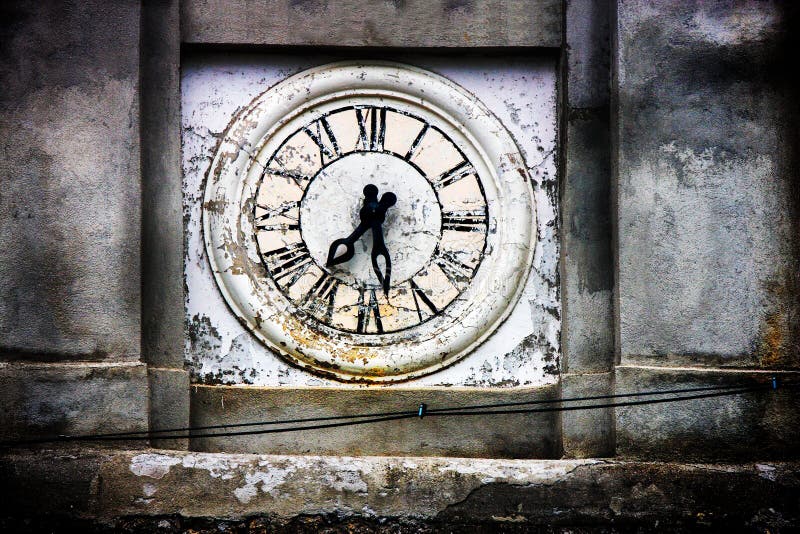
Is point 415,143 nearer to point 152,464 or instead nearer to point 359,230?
point 359,230

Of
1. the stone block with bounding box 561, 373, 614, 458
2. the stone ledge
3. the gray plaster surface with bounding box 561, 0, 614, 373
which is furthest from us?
the gray plaster surface with bounding box 561, 0, 614, 373

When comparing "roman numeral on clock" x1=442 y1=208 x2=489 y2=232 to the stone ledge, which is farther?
"roman numeral on clock" x1=442 y1=208 x2=489 y2=232

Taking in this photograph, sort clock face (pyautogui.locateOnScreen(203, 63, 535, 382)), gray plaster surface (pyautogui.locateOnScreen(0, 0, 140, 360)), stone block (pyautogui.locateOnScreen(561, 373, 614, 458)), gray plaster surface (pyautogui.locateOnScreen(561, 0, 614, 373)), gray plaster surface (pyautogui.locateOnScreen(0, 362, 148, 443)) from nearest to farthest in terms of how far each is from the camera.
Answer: gray plaster surface (pyautogui.locateOnScreen(0, 362, 148, 443)), gray plaster surface (pyautogui.locateOnScreen(0, 0, 140, 360)), stone block (pyautogui.locateOnScreen(561, 373, 614, 458)), gray plaster surface (pyautogui.locateOnScreen(561, 0, 614, 373)), clock face (pyautogui.locateOnScreen(203, 63, 535, 382))

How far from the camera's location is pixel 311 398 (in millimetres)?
5395

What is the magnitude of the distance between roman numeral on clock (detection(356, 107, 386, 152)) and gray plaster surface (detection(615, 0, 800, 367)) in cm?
111

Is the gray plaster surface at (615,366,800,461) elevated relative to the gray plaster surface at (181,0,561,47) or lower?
lower

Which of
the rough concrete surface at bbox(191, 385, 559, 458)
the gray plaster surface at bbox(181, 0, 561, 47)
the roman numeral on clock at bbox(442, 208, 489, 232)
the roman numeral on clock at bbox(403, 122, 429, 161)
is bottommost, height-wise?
the rough concrete surface at bbox(191, 385, 559, 458)

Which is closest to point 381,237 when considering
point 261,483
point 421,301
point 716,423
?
point 421,301

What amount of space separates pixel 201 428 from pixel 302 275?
847 mm

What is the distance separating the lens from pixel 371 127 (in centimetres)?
556

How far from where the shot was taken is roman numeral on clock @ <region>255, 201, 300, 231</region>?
5508 millimetres

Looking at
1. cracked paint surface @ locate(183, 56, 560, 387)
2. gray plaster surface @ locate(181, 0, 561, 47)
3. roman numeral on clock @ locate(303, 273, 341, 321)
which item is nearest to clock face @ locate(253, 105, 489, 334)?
roman numeral on clock @ locate(303, 273, 341, 321)

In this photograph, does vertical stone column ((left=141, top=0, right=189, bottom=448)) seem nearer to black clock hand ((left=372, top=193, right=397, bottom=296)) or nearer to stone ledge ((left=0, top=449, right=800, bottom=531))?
stone ledge ((left=0, top=449, right=800, bottom=531))

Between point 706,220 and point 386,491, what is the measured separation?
6.09 ft
